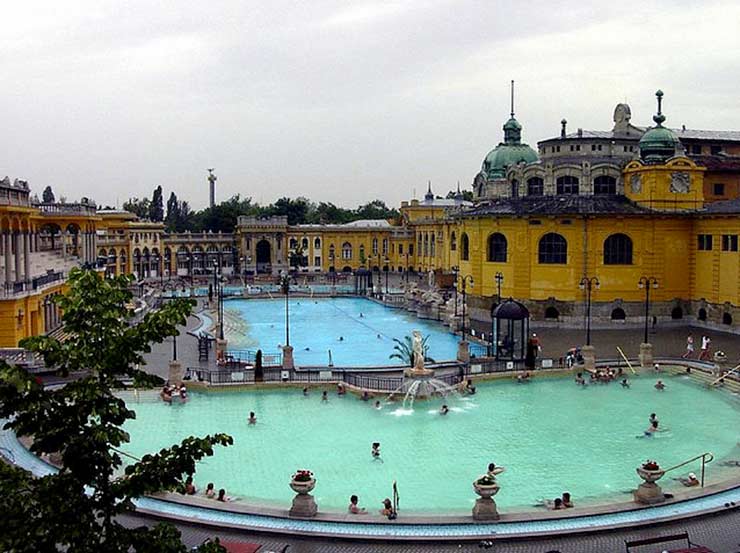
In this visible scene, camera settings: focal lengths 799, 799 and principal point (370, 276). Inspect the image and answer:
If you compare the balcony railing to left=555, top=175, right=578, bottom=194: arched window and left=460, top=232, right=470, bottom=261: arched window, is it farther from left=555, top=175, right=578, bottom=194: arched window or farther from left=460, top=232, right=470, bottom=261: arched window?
left=555, top=175, right=578, bottom=194: arched window

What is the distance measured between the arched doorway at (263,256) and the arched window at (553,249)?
216 feet

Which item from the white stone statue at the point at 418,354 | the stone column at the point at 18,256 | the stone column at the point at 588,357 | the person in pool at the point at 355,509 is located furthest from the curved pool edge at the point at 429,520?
the stone column at the point at 18,256

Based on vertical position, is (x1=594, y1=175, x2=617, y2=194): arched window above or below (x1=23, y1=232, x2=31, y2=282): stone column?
above

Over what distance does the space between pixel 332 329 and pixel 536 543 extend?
42.9 metres

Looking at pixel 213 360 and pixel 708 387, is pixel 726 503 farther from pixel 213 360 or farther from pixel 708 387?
pixel 213 360

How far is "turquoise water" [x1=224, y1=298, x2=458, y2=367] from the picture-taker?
48.6m

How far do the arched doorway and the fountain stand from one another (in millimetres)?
85004

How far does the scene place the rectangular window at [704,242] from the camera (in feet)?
182

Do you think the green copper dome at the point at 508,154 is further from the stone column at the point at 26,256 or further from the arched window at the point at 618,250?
the stone column at the point at 26,256

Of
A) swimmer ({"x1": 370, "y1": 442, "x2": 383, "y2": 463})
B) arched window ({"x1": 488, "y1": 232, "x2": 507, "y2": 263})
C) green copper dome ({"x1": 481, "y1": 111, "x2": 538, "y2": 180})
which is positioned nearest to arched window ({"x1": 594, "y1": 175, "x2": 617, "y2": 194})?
arched window ({"x1": 488, "y1": 232, "x2": 507, "y2": 263})

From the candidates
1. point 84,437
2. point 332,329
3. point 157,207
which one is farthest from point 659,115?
point 157,207

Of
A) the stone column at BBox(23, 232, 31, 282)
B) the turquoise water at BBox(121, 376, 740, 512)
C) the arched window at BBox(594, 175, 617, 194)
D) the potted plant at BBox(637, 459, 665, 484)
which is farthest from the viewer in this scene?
the arched window at BBox(594, 175, 617, 194)

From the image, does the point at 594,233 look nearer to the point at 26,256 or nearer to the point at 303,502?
the point at 26,256

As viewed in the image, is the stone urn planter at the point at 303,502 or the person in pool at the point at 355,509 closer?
the stone urn planter at the point at 303,502
